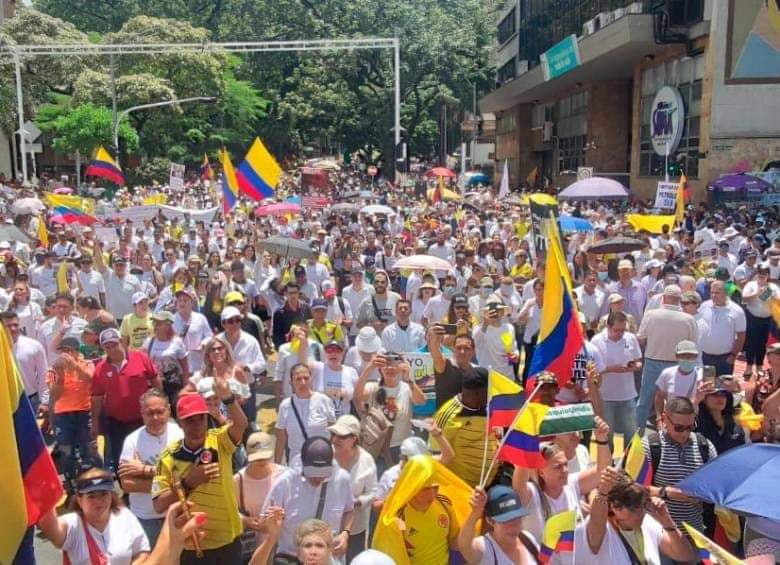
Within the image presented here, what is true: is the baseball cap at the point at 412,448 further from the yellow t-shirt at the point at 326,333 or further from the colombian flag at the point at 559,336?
the yellow t-shirt at the point at 326,333

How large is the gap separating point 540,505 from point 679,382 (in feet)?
8.52

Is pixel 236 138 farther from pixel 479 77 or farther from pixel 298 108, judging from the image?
pixel 479 77

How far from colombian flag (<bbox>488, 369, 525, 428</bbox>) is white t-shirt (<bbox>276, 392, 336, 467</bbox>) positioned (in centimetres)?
135

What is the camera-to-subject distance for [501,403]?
4.68 meters

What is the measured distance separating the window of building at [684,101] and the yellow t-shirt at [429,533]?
78.2 ft

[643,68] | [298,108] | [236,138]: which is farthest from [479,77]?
[643,68]

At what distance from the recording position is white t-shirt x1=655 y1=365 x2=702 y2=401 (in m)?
6.48

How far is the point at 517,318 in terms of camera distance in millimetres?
8859

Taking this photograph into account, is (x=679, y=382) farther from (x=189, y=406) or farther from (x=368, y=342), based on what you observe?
(x=189, y=406)

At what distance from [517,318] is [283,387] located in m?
2.98

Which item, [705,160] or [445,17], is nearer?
[705,160]

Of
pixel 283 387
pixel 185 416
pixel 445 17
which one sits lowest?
pixel 283 387

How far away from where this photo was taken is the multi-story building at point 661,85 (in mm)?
24359

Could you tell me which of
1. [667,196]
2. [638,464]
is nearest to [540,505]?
[638,464]
